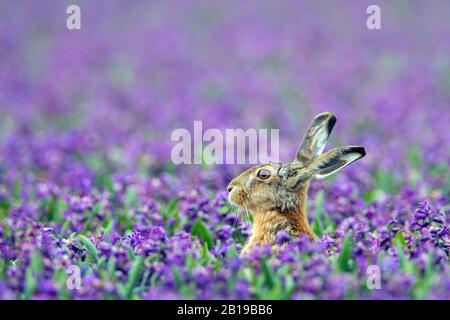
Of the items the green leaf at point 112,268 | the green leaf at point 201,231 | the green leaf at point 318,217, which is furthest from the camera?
the green leaf at point 318,217

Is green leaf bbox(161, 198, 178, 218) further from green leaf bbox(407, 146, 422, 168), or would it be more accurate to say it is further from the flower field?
green leaf bbox(407, 146, 422, 168)

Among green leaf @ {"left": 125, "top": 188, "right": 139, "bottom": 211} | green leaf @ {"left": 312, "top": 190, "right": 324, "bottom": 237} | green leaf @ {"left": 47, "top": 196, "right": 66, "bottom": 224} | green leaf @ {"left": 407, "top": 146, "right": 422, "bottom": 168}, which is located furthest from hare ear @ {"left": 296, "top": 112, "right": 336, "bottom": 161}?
green leaf @ {"left": 407, "top": 146, "right": 422, "bottom": 168}

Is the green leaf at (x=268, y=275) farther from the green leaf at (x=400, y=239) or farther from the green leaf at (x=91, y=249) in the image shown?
the green leaf at (x=91, y=249)

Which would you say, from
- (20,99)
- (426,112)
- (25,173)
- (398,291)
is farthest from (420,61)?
(398,291)

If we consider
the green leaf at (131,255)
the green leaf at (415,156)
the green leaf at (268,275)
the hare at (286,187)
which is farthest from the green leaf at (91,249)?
the green leaf at (415,156)

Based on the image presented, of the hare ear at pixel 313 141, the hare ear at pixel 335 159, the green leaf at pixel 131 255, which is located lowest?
the green leaf at pixel 131 255
